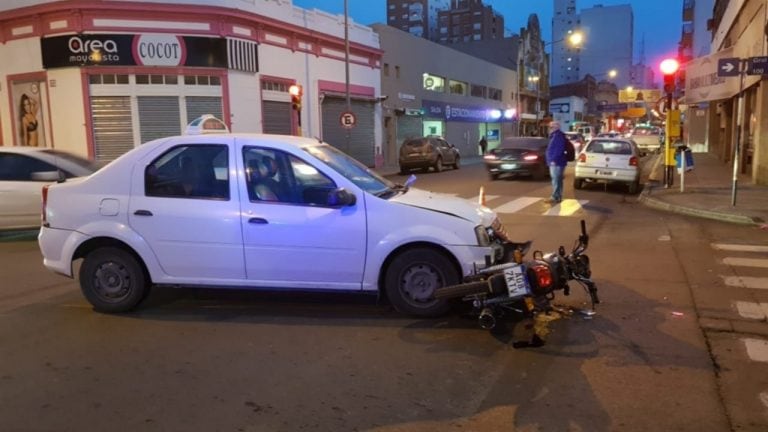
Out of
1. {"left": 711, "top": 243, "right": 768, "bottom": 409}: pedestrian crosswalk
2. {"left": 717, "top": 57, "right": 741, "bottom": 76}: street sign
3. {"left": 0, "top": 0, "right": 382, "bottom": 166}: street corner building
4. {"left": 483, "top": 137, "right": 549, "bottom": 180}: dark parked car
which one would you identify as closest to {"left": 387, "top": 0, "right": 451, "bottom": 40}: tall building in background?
{"left": 0, "top": 0, "right": 382, "bottom": 166}: street corner building

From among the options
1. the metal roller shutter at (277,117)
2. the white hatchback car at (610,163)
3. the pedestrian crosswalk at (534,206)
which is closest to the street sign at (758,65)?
the pedestrian crosswalk at (534,206)

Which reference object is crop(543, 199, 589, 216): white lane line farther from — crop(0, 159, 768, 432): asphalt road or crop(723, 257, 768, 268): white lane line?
crop(0, 159, 768, 432): asphalt road

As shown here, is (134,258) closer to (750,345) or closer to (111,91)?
(750,345)

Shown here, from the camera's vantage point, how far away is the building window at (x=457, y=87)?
43656mm

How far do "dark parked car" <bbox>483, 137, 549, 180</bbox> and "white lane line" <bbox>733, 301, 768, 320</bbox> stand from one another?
1540 cm

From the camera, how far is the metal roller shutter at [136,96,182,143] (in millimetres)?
20875

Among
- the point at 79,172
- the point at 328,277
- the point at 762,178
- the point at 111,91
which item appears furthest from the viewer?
the point at 111,91

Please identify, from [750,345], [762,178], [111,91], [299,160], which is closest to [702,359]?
[750,345]

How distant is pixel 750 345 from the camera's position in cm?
512

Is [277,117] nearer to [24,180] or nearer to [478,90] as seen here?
[24,180]

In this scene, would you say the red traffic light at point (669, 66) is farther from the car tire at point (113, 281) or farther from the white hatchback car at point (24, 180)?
the car tire at point (113, 281)

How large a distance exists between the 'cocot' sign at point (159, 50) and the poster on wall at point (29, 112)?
374cm

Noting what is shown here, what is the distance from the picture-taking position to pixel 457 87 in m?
45.1

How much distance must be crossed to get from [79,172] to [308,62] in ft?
54.6
